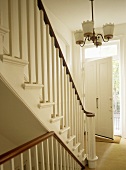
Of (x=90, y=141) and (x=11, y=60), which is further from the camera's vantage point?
A: (x=90, y=141)

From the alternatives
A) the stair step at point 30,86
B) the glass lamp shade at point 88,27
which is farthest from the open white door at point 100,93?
the stair step at point 30,86

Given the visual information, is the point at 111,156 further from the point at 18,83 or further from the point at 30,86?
the point at 18,83

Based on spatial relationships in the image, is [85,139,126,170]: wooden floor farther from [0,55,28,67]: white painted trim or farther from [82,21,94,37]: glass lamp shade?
[0,55,28,67]: white painted trim

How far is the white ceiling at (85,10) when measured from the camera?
3.71 meters

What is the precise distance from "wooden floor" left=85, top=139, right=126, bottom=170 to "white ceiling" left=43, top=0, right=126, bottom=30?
128 inches

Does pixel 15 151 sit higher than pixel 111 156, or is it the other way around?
pixel 15 151

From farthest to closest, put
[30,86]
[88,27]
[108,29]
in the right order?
[108,29] → [88,27] → [30,86]

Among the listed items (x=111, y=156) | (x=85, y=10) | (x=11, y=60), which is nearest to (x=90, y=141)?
(x=111, y=156)

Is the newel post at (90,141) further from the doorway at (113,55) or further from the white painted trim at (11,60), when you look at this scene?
the doorway at (113,55)

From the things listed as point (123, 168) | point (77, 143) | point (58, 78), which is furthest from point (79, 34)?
point (123, 168)

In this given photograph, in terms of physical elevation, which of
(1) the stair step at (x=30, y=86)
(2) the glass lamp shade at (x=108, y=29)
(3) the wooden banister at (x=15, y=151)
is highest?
(2) the glass lamp shade at (x=108, y=29)

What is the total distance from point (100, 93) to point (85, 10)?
2318 millimetres

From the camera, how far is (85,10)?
4031 mm

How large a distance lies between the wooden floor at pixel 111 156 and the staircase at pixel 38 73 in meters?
0.52
